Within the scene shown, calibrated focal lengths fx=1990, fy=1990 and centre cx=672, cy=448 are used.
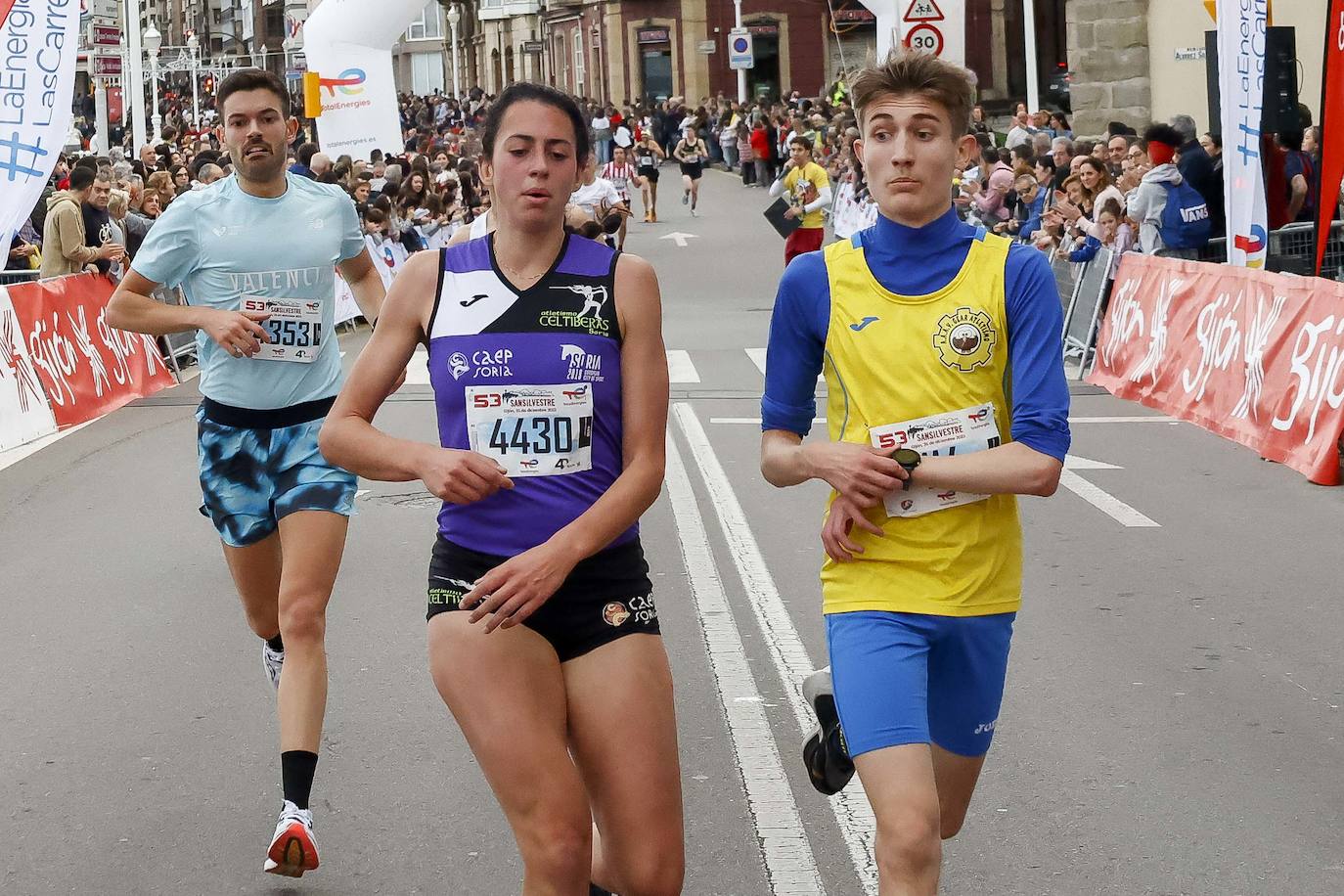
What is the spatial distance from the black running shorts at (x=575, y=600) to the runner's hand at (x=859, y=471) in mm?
436

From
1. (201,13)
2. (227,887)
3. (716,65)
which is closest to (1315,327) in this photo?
(227,887)

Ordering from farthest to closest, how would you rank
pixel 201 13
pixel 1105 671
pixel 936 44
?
pixel 201 13
pixel 936 44
pixel 1105 671

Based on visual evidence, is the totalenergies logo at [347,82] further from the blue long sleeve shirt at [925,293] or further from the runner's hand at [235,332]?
the blue long sleeve shirt at [925,293]

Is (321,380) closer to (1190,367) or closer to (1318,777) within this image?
(1318,777)

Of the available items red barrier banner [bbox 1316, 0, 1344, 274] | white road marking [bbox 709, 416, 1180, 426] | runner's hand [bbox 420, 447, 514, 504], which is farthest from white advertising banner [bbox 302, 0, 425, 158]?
runner's hand [bbox 420, 447, 514, 504]

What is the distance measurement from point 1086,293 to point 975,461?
1341 centimetres

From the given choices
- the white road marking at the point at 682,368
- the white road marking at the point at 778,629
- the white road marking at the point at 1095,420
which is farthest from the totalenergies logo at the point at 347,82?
the white road marking at the point at 778,629

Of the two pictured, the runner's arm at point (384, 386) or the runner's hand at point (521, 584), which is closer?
the runner's hand at point (521, 584)

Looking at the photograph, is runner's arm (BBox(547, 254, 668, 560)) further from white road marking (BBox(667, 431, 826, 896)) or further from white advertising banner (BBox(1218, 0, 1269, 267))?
white advertising banner (BBox(1218, 0, 1269, 267))

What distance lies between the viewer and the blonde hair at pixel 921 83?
12.6 ft

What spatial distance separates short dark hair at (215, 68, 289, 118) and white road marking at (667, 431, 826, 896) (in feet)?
7.70

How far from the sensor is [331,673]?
7270 mm

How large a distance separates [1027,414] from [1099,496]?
741 cm

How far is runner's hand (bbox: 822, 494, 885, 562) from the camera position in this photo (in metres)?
3.75
